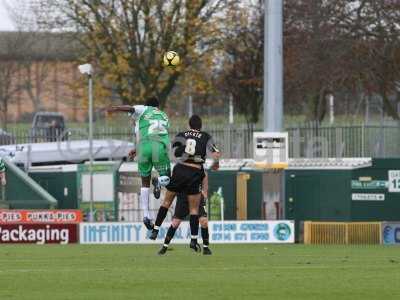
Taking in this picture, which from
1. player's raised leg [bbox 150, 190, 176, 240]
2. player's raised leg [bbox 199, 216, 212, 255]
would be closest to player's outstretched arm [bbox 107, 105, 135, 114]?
player's raised leg [bbox 150, 190, 176, 240]

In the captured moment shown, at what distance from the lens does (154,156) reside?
843 inches

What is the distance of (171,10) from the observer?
4862 centimetres

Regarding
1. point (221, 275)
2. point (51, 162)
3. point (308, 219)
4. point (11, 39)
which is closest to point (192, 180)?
point (221, 275)

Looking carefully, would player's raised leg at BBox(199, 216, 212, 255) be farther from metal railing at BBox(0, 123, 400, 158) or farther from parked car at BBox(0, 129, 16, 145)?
parked car at BBox(0, 129, 16, 145)

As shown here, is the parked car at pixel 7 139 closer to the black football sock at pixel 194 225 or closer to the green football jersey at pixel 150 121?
the green football jersey at pixel 150 121

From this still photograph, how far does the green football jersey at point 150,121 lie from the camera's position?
21.0 metres

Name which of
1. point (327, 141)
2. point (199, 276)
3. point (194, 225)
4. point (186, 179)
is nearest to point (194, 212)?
point (194, 225)

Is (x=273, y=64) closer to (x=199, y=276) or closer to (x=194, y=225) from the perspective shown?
(x=194, y=225)

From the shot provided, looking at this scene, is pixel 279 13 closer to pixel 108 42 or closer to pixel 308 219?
pixel 308 219

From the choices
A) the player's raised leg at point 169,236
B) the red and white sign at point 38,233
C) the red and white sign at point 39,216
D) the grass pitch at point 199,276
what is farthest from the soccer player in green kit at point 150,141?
the red and white sign at point 39,216

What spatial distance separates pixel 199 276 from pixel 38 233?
1520cm

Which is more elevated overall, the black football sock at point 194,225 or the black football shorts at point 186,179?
the black football shorts at point 186,179

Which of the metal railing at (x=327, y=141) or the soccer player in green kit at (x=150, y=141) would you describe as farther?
the metal railing at (x=327, y=141)

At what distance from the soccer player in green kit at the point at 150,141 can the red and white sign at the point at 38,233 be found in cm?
829
